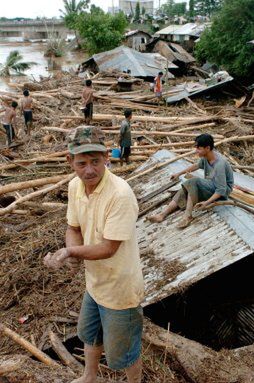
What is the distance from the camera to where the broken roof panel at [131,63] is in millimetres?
22391

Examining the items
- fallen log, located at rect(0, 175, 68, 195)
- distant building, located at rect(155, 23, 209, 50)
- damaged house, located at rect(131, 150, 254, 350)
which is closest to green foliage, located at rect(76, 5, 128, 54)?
distant building, located at rect(155, 23, 209, 50)

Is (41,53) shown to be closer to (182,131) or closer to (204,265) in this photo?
(182,131)

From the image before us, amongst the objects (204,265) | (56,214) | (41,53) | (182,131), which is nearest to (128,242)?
(204,265)

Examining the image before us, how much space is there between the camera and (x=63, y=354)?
11.2 feet

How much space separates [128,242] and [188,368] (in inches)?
57.0

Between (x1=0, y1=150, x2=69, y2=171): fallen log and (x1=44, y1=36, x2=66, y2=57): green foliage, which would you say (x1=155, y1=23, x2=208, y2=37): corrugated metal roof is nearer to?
(x1=44, y1=36, x2=66, y2=57): green foliage

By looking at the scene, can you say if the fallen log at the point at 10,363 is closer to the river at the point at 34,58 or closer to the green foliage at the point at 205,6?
the river at the point at 34,58

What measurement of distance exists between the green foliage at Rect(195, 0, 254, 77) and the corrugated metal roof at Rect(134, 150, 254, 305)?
58.0ft

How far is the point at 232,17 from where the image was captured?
69.6 feet

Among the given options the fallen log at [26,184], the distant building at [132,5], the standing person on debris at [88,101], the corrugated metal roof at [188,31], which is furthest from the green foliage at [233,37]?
the distant building at [132,5]

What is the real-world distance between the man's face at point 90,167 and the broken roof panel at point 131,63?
67.1 feet

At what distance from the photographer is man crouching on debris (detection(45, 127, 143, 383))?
6.81ft

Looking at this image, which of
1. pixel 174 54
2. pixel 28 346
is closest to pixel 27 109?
pixel 28 346

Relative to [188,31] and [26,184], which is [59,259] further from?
[188,31]
